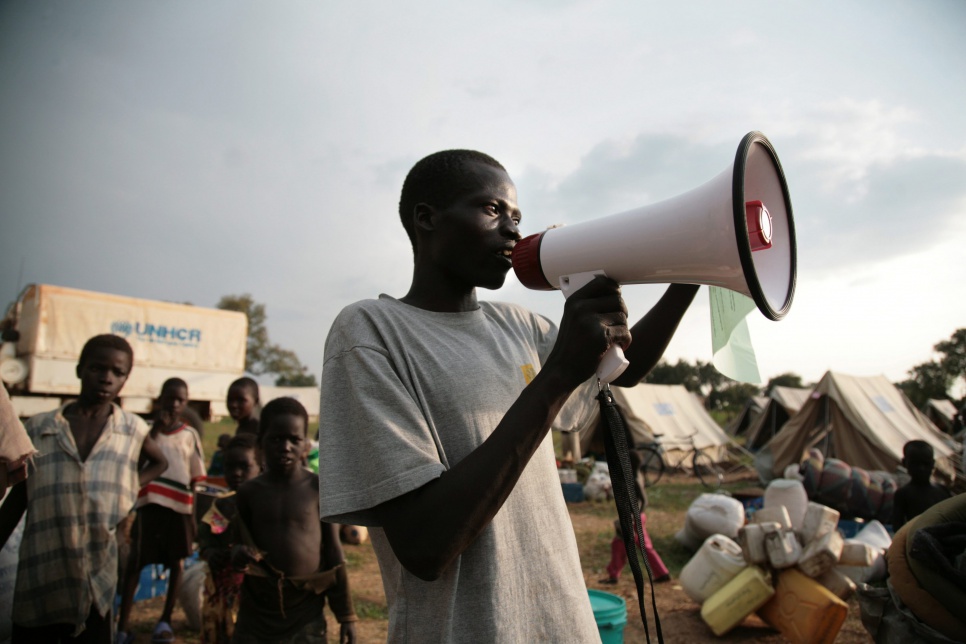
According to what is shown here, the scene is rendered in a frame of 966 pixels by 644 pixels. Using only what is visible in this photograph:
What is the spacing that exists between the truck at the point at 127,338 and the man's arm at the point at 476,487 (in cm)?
1357

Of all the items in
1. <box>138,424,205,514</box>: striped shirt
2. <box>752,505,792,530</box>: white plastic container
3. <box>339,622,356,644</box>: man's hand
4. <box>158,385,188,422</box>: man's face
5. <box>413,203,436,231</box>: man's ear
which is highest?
<box>413,203,436,231</box>: man's ear

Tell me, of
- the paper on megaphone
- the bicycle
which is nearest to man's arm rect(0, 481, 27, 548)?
the paper on megaphone

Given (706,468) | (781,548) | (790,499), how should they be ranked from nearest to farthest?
(781,548) < (790,499) < (706,468)

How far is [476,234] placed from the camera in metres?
1.38

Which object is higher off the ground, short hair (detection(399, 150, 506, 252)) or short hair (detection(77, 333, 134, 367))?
short hair (detection(399, 150, 506, 252))

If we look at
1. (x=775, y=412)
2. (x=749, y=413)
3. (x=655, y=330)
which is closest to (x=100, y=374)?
(x=655, y=330)

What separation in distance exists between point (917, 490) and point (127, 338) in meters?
15.5

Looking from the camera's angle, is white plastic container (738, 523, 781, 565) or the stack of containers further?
white plastic container (738, 523, 781, 565)

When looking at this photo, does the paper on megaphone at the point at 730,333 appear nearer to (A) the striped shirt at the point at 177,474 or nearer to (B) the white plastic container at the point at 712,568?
(B) the white plastic container at the point at 712,568

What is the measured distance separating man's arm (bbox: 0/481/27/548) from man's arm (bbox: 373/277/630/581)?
278 centimetres

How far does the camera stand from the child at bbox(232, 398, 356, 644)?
2896mm

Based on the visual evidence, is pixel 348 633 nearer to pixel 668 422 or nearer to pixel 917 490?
pixel 917 490

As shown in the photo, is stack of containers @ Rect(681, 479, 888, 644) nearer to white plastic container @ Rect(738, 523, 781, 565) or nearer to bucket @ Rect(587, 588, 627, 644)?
white plastic container @ Rect(738, 523, 781, 565)

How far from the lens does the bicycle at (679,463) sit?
43.7ft
